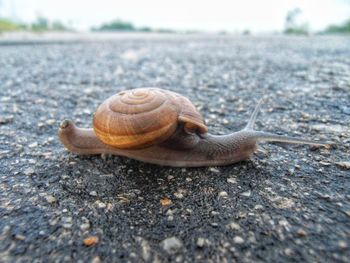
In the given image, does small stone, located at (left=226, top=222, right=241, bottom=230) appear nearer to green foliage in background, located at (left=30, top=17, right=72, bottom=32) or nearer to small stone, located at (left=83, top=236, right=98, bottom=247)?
small stone, located at (left=83, top=236, right=98, bottom=247)

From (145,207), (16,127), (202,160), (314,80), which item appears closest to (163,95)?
(202,160)

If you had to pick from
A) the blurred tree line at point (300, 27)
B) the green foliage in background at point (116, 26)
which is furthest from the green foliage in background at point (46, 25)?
the blurred tree line at point (300, 27)

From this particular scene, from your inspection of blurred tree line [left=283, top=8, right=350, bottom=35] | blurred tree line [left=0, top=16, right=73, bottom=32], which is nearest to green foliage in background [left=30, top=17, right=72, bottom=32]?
blurred tree line [left=0, top=16, right=73, bottom=32]

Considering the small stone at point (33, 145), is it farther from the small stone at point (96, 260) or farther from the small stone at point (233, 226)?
the small stone at point (233, 226)

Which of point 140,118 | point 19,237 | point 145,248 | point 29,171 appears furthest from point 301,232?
point 29,171

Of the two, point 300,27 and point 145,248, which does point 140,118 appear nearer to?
point 145,248
